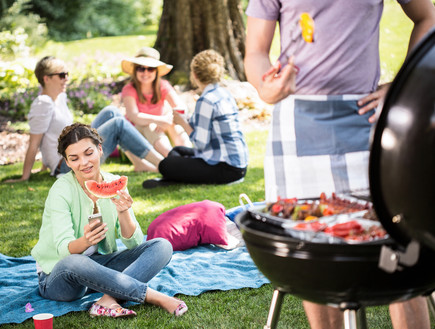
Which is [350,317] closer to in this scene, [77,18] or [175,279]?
[175,279]

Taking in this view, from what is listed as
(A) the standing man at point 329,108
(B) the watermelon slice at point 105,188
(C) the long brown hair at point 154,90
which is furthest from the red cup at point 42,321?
(C) the long brown hair at point 154,90

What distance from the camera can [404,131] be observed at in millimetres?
1627

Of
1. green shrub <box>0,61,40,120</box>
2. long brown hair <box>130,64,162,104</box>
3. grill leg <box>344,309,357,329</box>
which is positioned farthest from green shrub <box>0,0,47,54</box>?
grill leg <box>344,309,357,329</box>

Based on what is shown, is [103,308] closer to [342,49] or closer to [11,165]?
[342,49]

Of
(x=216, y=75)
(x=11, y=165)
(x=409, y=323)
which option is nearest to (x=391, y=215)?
(x=409, y=323)

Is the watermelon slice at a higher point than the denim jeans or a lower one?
higher

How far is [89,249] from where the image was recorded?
427 centimetres

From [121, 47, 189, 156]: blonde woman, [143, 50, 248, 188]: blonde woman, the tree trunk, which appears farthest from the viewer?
the tree trunk

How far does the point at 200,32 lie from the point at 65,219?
924 centimetres

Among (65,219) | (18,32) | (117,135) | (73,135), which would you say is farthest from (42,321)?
(18,32)

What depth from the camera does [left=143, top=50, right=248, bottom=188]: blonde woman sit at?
7102 millimetres

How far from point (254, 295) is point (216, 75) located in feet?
10.9

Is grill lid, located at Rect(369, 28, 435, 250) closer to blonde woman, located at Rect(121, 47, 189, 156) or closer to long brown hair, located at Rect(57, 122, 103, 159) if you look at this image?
long brown hair, located at Rect(57, 122, 103, 159)

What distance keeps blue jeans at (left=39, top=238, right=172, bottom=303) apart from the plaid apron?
1.76 meters
